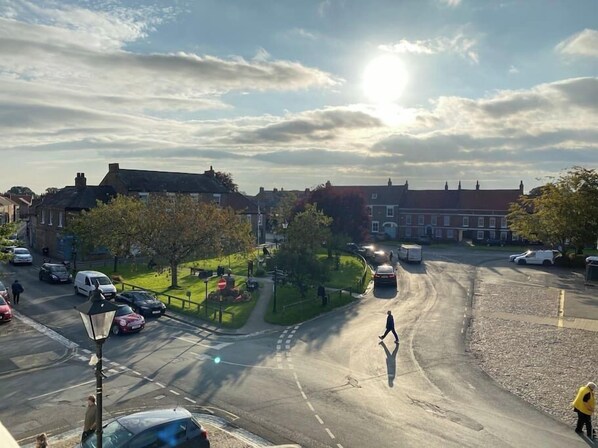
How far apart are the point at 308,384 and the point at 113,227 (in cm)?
2618

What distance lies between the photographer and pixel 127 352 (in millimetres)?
22406

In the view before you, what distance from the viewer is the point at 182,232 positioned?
118 ft

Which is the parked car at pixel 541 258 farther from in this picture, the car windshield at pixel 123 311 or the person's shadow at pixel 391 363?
the car windshield at pixel 123 311

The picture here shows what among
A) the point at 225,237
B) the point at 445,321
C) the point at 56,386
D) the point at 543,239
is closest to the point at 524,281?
the point at 543,239

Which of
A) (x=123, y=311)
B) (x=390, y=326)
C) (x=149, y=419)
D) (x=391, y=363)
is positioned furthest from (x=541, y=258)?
(x=149, y=419)

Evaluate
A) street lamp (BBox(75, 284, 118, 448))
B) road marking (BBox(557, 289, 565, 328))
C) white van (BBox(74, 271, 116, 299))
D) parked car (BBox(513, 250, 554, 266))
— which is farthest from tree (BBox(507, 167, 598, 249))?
street lamp (BBox(75, 284, 118, 448))

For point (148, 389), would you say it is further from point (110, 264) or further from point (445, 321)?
point (110, 264)

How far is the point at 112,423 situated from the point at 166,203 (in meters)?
27.0

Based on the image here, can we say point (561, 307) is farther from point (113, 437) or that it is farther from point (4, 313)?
point (4, 313)

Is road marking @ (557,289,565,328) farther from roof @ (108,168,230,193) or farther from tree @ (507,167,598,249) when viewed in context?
roof @ (108,168,230,193)

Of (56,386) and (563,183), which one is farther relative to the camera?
(563,183)

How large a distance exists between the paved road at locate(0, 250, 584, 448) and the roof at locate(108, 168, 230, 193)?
30.3 meters

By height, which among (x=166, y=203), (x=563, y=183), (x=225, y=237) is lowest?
(x=225, y=237)

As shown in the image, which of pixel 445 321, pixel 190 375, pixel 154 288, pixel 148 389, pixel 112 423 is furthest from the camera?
pixel 154 288
